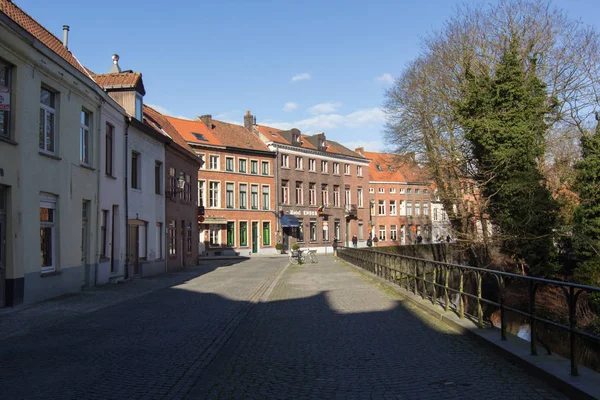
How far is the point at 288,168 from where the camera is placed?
54094 millimetres

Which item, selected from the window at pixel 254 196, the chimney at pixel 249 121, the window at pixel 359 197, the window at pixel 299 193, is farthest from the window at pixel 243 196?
the window at pixel 359 197

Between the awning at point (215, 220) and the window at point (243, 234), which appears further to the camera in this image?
the window at point (243, 234)

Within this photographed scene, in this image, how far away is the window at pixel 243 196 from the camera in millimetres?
49625

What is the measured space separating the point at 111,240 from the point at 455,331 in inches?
528

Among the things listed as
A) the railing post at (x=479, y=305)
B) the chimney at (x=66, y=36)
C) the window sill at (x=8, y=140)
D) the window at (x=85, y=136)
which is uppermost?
the chimney at (x=66, y=36)

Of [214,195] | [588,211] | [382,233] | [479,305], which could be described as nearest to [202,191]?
[214,195]

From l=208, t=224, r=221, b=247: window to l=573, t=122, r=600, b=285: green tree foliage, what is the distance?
32.2 metres

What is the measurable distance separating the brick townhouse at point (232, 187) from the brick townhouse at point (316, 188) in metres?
1.46

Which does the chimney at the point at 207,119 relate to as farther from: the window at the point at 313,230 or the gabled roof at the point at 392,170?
the gabled roof at the point at 392,170

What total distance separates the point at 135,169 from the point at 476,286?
1632 cm

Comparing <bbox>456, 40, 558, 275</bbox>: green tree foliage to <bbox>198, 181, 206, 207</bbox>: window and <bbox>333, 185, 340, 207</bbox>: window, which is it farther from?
<bbox>333, 185, 340, 207</bbox>: window

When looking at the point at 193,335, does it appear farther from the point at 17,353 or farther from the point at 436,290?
the point at 436,290

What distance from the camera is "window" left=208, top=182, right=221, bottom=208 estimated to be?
47.1 metres

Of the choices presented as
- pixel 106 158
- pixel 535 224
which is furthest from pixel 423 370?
pixel 535 224
